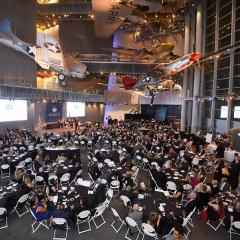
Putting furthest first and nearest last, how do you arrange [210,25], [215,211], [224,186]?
[210,25], [224,186], [215,211]

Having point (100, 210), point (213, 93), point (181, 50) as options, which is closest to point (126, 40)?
point (181, 50)

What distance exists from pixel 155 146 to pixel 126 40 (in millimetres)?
24949

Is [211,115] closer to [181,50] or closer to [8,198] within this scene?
[181,50]

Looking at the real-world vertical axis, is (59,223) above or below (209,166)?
below

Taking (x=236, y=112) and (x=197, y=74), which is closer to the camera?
(x=236, y=112)

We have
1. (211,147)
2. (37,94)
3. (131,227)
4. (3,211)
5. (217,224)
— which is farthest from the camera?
(37,94)

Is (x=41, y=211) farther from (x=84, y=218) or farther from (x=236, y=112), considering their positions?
(x=236, y=112)

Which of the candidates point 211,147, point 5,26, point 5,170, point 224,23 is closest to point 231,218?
point 5,170

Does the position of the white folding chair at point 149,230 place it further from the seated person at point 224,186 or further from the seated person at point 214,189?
the seated person at point 224,186

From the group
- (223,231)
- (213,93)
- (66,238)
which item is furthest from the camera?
(213,93)

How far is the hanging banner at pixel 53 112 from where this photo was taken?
104 feet

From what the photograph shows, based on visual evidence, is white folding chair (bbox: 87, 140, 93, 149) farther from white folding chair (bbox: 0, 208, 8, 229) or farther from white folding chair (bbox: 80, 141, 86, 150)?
white folding chair (bbox: 0, 208, 8, 229)

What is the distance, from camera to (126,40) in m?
38.5

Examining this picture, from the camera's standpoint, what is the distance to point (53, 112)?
32.7 metres
